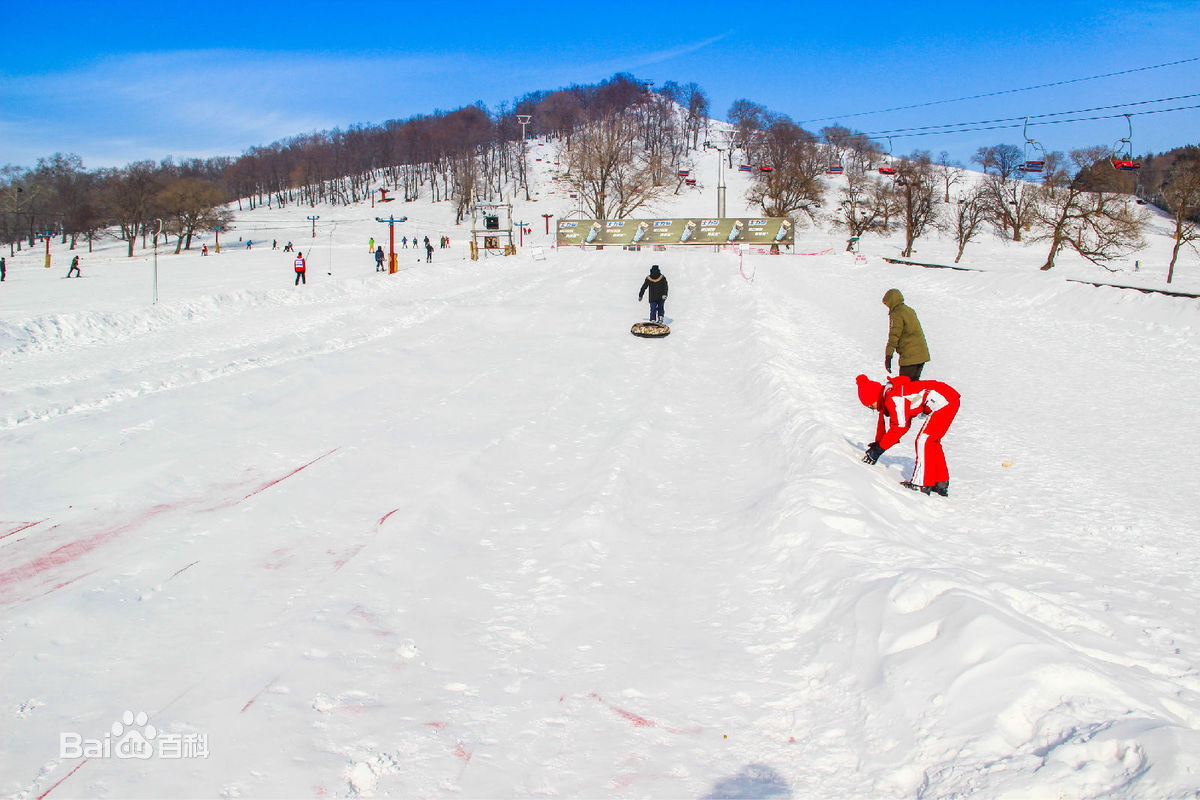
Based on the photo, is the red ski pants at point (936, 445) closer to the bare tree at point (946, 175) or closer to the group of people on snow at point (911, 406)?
the group of people on snow at point (911, 406)

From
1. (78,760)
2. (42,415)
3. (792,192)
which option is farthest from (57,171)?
(78,760)

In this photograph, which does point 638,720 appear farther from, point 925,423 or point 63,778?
point 925,423

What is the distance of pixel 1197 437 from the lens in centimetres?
916

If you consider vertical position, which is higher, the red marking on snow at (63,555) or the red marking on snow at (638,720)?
the red marking on snow at (63,555)

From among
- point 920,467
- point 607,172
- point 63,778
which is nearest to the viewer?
point 63,778

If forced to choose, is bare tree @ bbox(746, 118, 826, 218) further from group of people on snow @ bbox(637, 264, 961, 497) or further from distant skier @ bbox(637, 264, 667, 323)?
group of people on snow @ bbox(637, 264, 961, 497)

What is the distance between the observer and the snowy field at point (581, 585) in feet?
10.8

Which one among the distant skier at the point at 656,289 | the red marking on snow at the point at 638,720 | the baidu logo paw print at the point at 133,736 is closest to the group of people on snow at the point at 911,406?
the red marking on snow at the point at 638,720

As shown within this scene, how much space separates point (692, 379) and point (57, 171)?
135m

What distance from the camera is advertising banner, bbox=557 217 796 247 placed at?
53.3m

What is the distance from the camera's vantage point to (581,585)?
206 inches

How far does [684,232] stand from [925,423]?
4789cm

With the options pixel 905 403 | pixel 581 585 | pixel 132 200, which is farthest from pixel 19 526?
pixel 132 200

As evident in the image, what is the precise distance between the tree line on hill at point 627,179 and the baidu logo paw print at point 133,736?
117 feet
